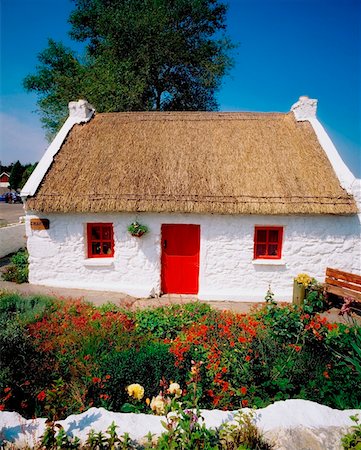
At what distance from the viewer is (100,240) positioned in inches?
333

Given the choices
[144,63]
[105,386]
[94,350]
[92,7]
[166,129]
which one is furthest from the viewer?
[92,7]

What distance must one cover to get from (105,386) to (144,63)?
17929 millimetres

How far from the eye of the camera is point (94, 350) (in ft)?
15.9

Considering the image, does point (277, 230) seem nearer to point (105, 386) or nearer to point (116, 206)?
point (116, 206)

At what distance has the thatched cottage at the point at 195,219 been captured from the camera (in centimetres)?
780

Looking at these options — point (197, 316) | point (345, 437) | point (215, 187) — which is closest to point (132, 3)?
point (215, 187)

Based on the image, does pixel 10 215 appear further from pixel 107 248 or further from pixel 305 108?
pixel 305 108

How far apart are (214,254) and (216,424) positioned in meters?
5.38

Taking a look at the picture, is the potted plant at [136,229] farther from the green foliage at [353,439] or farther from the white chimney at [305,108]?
the white chimney at [305,108]

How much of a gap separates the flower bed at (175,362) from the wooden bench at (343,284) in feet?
7.98

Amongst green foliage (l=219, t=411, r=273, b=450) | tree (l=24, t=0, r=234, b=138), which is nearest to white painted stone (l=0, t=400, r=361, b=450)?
green foliage (l=219, t=411, r=273, b=450)

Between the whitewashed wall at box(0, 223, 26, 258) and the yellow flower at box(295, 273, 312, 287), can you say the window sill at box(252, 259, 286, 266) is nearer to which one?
the yellow flower at box(295, 273, 312, 287)

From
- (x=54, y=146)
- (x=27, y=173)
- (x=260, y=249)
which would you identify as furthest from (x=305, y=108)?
(x=27, y=173)

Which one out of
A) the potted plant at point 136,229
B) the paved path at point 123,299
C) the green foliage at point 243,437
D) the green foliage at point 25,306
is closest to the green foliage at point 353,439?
the green foliage at point 243,437
